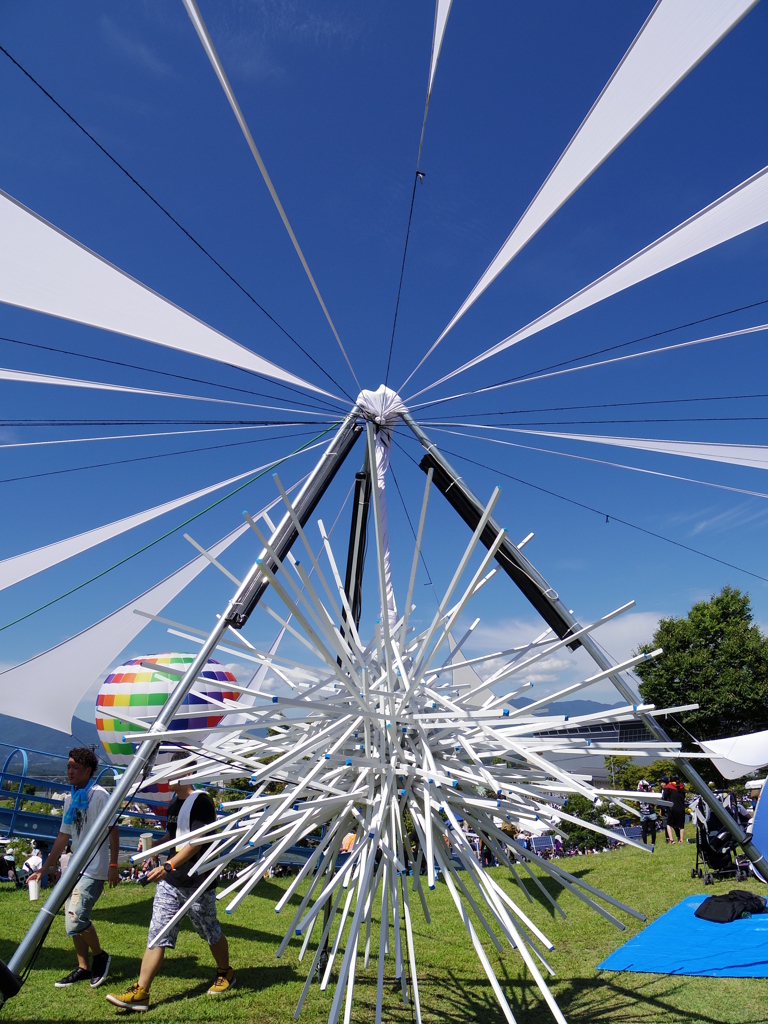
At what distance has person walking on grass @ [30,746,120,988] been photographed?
392cm

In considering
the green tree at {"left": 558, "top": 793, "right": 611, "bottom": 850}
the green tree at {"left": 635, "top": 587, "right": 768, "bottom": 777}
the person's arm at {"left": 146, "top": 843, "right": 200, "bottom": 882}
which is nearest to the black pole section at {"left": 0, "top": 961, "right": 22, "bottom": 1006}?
the person's arm at {"left": 146, "top": 843, "right": 200, "bottom": 882}

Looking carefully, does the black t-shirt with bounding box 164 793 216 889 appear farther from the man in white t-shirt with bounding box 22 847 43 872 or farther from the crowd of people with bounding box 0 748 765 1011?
the man in white t-shirt with bounding box 22 847 43 872

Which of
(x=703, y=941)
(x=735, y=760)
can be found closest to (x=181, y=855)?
(x=703, y=941)

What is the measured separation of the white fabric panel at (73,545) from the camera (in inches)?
188

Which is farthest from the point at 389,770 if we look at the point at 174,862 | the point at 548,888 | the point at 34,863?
the point at 34,863

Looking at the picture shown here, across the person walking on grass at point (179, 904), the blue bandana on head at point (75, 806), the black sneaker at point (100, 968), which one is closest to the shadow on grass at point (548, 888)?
the person walking on grass at point (179, 904)

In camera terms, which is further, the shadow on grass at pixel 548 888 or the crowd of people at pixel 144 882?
the shadow on grass at pixel 548 888

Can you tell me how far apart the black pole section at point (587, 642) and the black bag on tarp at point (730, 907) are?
2108 millimetres

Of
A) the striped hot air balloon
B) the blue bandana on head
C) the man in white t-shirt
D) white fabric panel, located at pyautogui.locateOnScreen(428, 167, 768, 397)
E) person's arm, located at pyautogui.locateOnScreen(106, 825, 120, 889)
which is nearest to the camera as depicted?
white fabric panel, located at pyautogui.locateOnScreen(428, 167, 768, 397)

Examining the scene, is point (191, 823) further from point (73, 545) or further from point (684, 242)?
point (684, 242)

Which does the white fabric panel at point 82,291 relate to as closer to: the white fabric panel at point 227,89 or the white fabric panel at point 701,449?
the white fabric panel at point 227,89

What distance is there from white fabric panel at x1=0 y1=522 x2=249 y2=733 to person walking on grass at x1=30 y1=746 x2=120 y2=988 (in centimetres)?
142

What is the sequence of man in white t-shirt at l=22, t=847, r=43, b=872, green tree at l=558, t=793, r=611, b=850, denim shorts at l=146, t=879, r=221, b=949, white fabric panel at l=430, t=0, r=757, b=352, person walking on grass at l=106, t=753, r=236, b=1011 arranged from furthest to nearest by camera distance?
green tree at l=558, t=793, r=611, b=850 < man in white t-shirt at l=22, t=847, r=43, b=872 < denim shorts at l=146, t=879, r=221, b=949 < person walking on grass at l=106, t=753, r=236, b=1011 < white fabric panel at l=430, t=0, r=757, b=352

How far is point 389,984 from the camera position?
172 inches
